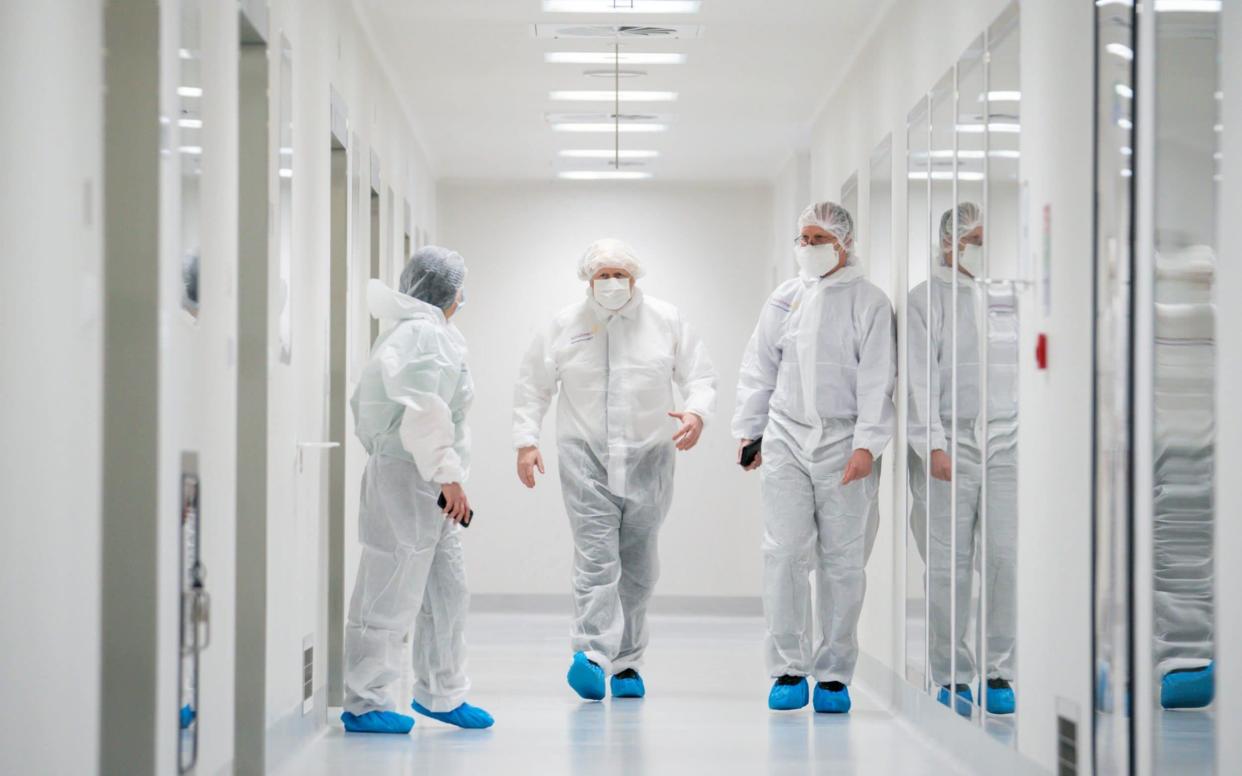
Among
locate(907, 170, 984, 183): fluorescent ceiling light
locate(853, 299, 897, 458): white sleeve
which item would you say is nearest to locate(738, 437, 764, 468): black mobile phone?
locate(853, 299, 897, 458): white sleeve

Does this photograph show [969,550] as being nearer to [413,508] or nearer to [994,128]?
[994,128]

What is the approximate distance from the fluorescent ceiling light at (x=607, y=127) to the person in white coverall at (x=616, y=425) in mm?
2267

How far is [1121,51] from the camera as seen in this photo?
2906 mm

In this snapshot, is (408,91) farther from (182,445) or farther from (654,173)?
(182,445)

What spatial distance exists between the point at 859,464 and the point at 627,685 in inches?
46.6

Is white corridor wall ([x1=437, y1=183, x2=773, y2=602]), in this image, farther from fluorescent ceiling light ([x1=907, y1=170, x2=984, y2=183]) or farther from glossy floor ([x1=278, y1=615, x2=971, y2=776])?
fluorescent ceiling light ([x1=907, y1=170, x2=984, y2=183])

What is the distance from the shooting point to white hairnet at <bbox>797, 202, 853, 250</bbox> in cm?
515

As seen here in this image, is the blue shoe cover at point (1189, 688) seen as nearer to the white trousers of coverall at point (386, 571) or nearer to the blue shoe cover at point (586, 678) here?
the white trousers of coverall at point (386, 571)

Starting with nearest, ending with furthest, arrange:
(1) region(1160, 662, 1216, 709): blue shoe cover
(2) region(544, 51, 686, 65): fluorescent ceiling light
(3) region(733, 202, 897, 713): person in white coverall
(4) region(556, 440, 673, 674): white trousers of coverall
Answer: (1) region(1160, 662, 1216, 709): blue shoe cover < (3) region(733, 202, 897, 713): person in white coverall < (4) region(556, 440, 673, 674): white trousers of coverall < (2) region(544, 51, 686, 65): fluorescent ceiling light

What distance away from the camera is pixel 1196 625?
2668 millimetres

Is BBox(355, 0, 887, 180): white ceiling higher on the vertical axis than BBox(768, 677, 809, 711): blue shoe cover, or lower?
higher

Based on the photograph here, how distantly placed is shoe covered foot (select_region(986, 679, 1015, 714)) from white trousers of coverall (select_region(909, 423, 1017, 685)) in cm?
2

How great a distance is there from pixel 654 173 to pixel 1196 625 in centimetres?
674

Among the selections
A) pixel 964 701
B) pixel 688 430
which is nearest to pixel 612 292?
pixel 688 430
